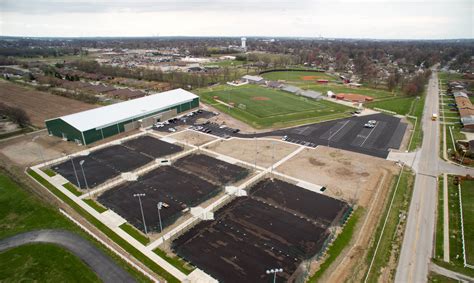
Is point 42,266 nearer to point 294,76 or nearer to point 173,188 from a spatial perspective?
point 173,188

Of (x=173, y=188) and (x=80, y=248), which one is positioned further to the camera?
(x=173, y=188)

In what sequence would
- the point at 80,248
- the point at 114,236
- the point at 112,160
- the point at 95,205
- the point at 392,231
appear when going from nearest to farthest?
the point at 80,248 → the point at 114,236 → the point at 392,231 → the point at 95,205 → the point at 112,160

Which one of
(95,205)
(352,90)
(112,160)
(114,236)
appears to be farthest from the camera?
(352,90)

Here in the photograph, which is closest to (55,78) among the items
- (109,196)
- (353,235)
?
(109,196)

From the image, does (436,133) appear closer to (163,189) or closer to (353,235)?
(353,235)

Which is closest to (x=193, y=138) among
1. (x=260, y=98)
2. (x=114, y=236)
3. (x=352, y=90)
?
(x=114, y=236)

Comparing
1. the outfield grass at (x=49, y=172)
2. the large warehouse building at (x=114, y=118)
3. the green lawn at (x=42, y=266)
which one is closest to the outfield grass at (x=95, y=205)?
the green lawn at (x=42, y=266)

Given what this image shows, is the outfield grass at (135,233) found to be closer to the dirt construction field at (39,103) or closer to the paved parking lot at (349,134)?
the paved parking lot at (349,134)

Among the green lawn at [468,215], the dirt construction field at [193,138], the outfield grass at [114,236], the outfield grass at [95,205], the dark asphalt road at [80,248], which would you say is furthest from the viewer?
the dirt construction field at [193,138]
